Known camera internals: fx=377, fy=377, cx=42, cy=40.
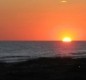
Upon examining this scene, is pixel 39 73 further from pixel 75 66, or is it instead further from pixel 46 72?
pixel 75 66

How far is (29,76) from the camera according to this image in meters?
48.4

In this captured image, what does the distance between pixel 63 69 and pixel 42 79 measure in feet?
29.5

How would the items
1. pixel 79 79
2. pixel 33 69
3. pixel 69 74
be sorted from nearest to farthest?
pixel 79 79 → pixel 69 74 → pixel 33 69

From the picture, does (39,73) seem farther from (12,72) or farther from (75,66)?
(75,66)

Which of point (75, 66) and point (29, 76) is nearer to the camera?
point (29, 76)

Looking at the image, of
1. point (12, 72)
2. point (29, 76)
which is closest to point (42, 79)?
point (29, 76)

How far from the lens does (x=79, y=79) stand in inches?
1813

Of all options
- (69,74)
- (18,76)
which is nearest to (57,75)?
(69,74)

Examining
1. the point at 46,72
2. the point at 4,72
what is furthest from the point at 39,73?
the point at 4,72

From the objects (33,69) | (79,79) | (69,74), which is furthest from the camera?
(33,69)

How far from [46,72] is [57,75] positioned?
312 centimetres

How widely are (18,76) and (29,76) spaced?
1414 millimetres

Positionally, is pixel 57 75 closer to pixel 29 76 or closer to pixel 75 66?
pixel 29 76

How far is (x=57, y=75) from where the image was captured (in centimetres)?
4888
